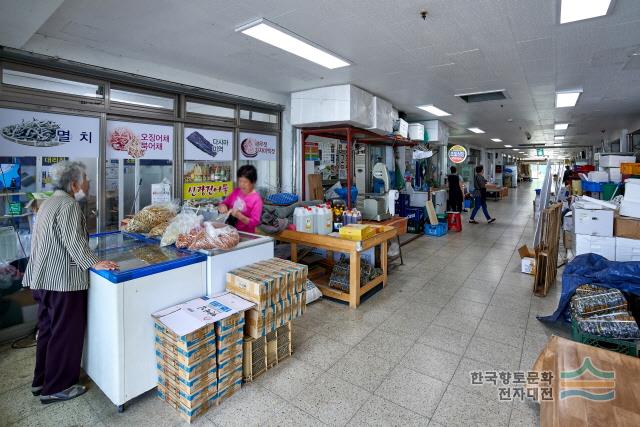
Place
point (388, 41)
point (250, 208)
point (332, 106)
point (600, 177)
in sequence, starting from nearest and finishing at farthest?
point (388, 41) → point (250, 208) → point (332, 106) → point (600, 177)

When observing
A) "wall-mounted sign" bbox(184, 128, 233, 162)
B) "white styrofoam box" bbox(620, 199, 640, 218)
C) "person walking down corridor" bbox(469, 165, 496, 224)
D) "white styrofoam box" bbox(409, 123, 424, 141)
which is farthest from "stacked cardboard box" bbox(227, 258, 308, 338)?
"person walking down corridor" bbox(469, 165, 496, 224)

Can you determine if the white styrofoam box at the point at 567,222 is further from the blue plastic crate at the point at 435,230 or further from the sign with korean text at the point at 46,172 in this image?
the sign with korean text at the point at 46,172

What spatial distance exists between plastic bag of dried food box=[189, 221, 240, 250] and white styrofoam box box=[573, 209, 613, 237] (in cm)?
390

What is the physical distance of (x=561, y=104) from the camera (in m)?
6.98

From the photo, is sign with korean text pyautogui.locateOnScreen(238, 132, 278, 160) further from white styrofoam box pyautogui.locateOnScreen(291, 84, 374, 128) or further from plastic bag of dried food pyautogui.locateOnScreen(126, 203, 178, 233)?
plastic bag of dried food pyautogui.locateOnScreen(126, 203, 178, 233)

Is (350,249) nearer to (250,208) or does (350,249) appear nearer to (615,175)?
(250,208)

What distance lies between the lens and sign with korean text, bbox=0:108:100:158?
10.9 feet

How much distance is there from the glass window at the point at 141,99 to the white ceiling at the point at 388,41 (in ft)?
1.45

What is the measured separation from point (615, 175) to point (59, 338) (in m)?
8.86

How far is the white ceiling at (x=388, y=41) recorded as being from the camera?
9.69 ft

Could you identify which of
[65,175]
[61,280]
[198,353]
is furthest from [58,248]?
[198,353]

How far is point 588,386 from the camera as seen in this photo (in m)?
1.99

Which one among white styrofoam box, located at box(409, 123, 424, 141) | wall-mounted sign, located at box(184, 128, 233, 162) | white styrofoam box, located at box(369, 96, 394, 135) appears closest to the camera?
wall-mounted sign, located at box(184, 128, 233, 162)

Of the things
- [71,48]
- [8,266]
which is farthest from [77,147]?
[8,266]
